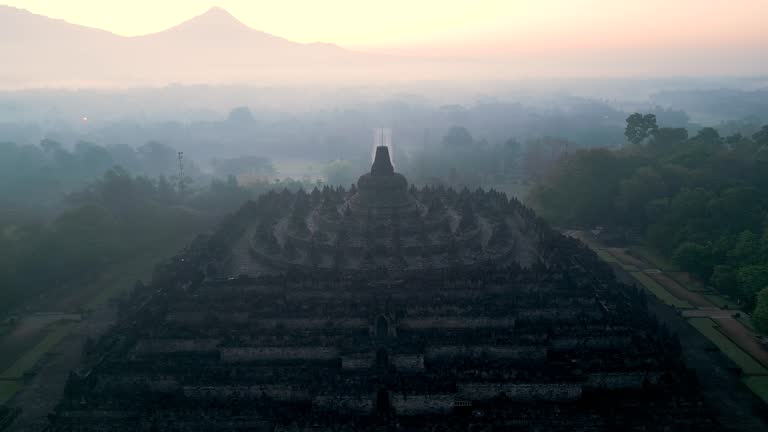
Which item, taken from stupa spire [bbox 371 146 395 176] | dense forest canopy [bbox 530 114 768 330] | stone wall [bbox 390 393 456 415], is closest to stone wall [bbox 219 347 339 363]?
stone wall [bbox 390 393 456 415]

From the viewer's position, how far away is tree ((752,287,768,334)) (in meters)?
21.2

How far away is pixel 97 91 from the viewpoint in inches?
6481

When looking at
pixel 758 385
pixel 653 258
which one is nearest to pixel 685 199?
pixel 653 258

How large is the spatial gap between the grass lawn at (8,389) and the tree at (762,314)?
29.9 metres

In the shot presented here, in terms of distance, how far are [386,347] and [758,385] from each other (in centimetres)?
1420

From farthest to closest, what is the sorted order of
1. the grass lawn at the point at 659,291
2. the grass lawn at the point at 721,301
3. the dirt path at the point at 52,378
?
the grass lawn at the point at 659,291 → the grass lawn at the point at 721,301 → the dirt path at the point at 52,378

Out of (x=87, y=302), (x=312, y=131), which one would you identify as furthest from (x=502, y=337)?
(x=312, y=131)

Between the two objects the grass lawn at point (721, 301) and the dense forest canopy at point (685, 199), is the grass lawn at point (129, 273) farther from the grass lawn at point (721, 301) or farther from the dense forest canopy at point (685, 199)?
the grass lawn at point (721, 301)

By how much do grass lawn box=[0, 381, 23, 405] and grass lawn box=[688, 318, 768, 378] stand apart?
2852 cm

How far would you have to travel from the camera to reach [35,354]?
Result: 73.9 ft

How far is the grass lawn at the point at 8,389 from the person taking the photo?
1942cm

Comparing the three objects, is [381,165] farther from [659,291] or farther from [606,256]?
[659,291]

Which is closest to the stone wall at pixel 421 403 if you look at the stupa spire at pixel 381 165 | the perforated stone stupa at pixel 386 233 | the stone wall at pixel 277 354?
the stone wall at pixel 277 354

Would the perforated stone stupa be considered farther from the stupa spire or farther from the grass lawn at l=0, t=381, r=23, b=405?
the grass lawn at l=0, t=381, r=23, b=405
